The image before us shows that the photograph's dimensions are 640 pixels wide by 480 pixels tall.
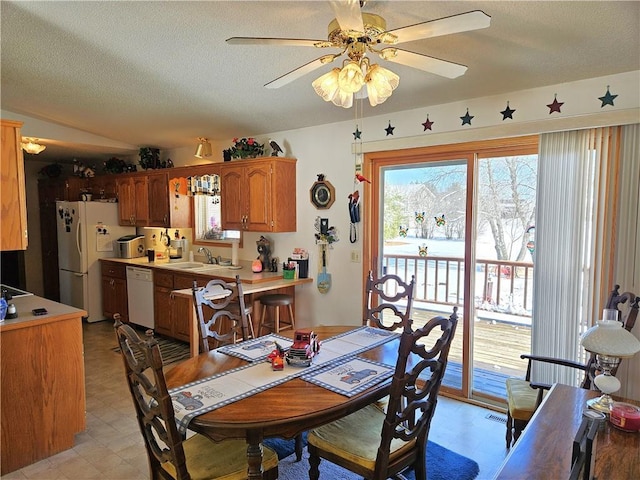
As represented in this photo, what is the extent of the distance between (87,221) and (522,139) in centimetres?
543

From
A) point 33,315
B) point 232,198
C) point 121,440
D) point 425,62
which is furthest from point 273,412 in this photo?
point 232,198

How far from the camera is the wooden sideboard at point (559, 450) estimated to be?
1253 mm

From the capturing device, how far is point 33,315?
2562mm

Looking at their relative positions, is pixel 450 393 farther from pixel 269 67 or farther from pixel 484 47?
pixel 269 67

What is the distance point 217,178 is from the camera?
470 cm

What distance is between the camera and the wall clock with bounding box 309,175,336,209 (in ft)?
12.9

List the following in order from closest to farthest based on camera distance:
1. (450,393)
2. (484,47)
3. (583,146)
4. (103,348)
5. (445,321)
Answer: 1. (445,321)
2. (484,47)
3. (583,146)
4. (450,393)
5. (103,348)

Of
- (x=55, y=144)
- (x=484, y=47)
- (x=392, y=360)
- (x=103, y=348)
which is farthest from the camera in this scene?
(x=55, y=144)

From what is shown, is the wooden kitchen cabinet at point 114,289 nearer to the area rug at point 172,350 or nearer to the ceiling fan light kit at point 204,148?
the area rug at point 172,350

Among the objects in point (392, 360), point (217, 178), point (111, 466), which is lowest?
point (111, 466)

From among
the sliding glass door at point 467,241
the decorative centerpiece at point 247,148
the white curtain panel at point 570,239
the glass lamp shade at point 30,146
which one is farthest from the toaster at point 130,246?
the white curtain panel at point 570,239

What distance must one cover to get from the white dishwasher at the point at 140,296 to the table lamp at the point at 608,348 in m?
4.59

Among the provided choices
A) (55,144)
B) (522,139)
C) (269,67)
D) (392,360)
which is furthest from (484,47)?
(55,144)

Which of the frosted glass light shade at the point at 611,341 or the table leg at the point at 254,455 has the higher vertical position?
the frosted glass light shade at the point at 611,341
